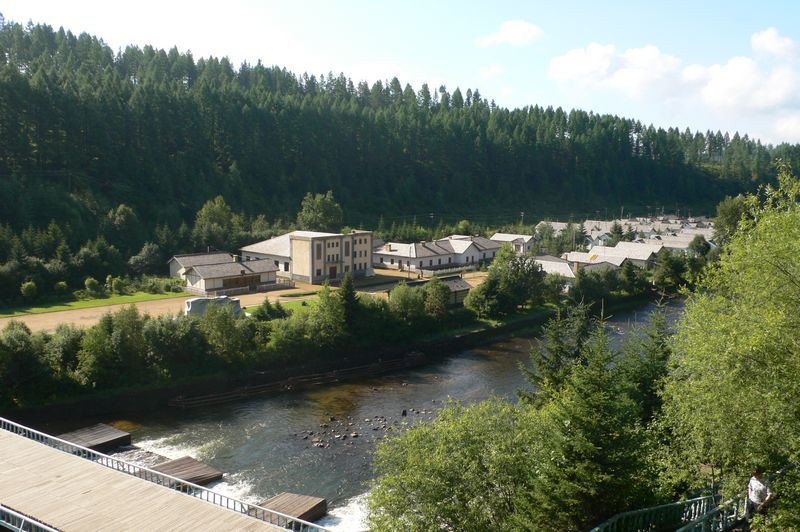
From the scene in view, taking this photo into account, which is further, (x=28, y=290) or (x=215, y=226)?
(x=215, y=226)

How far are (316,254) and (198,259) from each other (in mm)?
9601

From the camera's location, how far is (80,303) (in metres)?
42.0

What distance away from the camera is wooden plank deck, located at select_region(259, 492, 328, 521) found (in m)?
19.0

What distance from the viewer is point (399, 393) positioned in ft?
108

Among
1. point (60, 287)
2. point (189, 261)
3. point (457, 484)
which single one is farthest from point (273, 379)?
point (457, 484)

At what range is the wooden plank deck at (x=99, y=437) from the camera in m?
23.7

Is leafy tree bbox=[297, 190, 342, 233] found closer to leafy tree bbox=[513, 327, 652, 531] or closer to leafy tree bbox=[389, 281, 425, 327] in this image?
leafy tree bbox=[389, 281, 425, 327]

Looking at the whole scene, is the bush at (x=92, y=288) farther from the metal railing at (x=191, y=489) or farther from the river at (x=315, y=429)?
the metal railing at (x=191, y=489)

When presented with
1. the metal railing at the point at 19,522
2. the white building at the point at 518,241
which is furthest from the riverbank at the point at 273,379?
the white building at the point at 518,241

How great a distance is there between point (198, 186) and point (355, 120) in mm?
39899

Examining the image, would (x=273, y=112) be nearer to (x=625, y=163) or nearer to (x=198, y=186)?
(x=198, y=186)

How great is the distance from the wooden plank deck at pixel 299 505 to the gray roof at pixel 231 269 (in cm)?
2962

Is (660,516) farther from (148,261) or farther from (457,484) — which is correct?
(148,261)

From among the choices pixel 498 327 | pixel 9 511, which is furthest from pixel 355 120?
pixel 9 511
